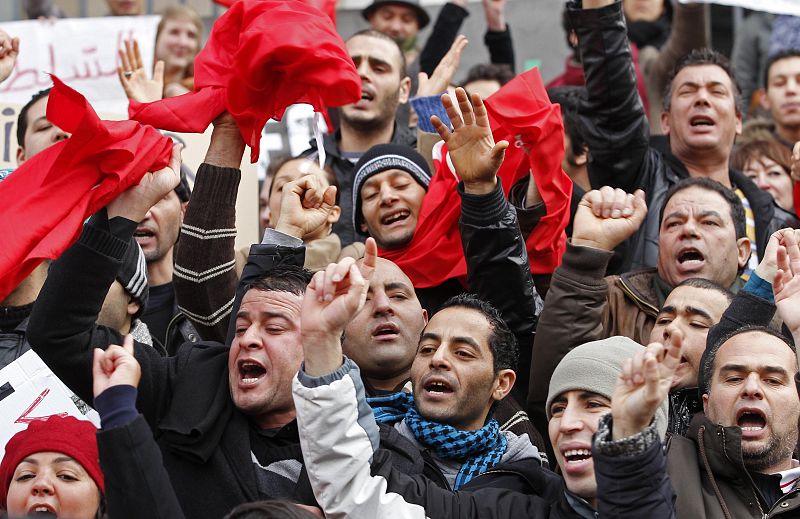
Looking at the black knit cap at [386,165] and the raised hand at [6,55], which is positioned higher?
the raised hand at [6,55]

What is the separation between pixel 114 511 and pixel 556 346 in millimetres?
1880

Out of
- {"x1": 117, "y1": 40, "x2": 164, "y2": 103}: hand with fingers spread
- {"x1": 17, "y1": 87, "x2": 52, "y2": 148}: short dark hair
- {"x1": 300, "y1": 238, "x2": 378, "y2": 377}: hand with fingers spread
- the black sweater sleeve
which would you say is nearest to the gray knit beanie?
{"x1": 300, "y1": 238, "x2": 378, "y2": 377}: hand with fingers spread

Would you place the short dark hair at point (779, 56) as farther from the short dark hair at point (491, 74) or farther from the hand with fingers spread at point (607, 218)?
the hand with fingers spread at point (607, 218)

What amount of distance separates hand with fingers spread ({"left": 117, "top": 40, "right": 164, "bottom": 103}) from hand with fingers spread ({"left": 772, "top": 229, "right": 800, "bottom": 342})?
3.12m

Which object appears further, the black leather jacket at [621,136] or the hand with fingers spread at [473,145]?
the black leather jacket at [621,136]

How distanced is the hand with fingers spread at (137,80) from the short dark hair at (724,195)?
7.93 feet

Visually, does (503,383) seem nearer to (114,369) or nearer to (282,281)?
(282,281)

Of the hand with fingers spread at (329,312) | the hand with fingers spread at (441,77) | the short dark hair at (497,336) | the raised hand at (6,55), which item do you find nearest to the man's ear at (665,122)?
the hand with fingers spread at (441,77)

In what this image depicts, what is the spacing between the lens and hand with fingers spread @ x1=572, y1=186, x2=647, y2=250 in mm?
5246

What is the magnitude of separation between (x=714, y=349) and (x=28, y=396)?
7.85ft

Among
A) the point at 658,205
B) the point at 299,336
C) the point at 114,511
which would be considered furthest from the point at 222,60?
the point at 658,205

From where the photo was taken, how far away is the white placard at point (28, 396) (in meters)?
4.98

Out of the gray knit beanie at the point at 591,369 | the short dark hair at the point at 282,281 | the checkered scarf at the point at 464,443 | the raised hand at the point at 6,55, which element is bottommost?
the checkered scarf at the point at 464,443

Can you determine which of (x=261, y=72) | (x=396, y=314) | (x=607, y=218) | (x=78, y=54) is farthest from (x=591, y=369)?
(x=78, y=54)
